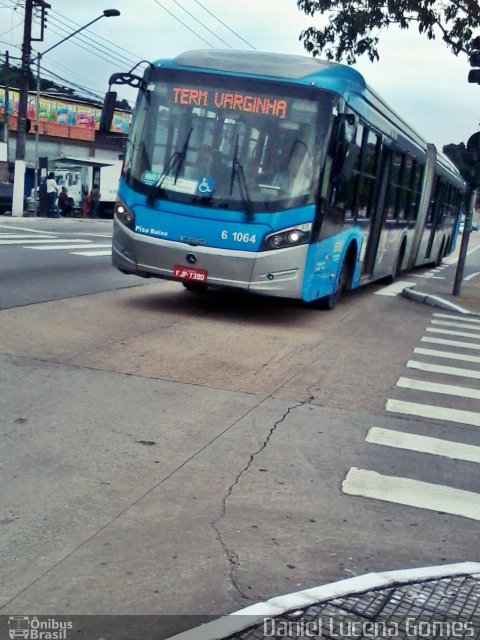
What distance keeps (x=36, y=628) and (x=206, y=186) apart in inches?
309

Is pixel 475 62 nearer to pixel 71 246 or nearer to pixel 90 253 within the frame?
pixel 90 253

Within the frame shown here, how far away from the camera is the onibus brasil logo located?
3.25 meters

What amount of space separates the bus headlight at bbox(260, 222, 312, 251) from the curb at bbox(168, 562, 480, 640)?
264 inches

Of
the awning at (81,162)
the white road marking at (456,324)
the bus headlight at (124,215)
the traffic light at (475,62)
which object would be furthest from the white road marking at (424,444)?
the awning at (81,162)

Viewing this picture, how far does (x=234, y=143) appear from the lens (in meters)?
10.5

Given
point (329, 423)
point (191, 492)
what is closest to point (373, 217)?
point (329, 423)

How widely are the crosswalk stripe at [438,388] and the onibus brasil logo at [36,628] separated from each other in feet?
17.6

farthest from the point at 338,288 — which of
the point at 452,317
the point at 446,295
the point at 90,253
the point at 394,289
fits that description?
the point at 90,253

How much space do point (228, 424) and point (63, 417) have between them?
48.1 inches

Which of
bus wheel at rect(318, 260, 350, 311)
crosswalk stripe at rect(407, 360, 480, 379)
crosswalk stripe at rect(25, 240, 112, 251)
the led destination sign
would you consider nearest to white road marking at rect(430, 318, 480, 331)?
bus wheel at rect(318, 260, 350, 311)

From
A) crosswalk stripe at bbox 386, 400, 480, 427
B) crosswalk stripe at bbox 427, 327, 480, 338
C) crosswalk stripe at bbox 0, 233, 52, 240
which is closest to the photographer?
crosswalk stripe at bbox 386, 400, 480, 427

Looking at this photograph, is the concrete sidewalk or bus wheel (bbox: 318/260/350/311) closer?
bus wheel (bbox: 318/260/350/311)

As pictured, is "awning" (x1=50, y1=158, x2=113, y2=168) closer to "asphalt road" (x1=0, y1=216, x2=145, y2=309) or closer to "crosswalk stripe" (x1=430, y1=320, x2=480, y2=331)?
"asphalt road" (x1=0, y1=216, x2=145, y2=309)

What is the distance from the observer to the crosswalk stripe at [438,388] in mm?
8109
